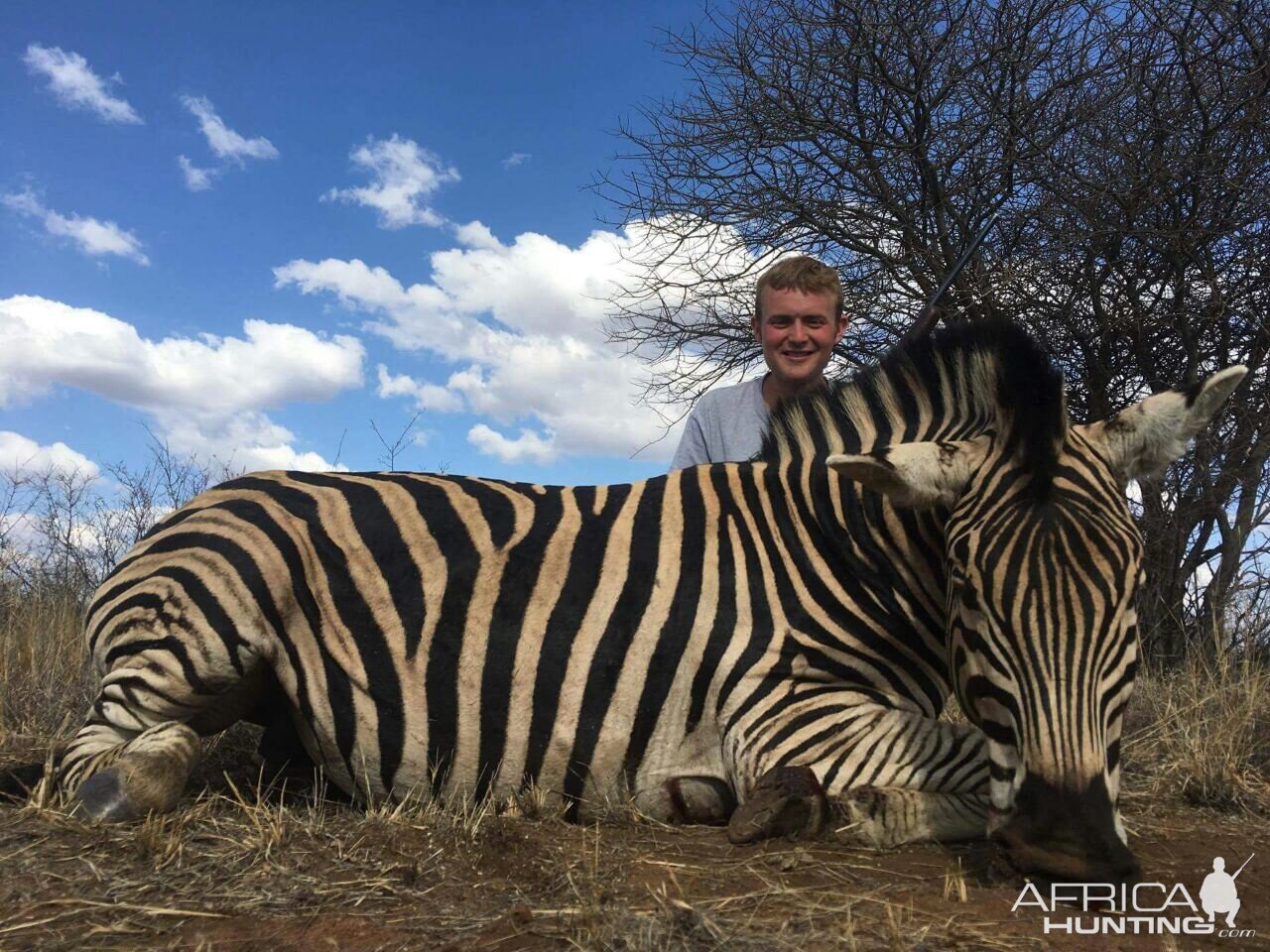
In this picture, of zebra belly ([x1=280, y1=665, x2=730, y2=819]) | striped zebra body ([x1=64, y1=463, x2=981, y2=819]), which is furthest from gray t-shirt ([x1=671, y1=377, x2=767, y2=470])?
zebra belly ([x1=280, y1=665, x2=730, y2=819])

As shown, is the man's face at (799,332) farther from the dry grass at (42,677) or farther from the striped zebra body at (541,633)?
the dry grass at (42,677)

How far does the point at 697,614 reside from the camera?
3066 millimetres

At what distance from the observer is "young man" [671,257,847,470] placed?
5121mm

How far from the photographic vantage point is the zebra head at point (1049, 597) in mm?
2174

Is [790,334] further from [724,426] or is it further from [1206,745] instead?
[1206,745]

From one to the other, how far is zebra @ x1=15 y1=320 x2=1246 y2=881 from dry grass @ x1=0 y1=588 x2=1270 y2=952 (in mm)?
149

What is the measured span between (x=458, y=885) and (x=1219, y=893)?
190 centimetres

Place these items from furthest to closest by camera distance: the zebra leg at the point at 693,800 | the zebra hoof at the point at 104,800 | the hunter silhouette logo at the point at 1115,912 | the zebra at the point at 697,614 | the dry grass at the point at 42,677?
the dry grass at the point at 42,677
the zebra leg at the point at 693,800
the zebra hoof at the point at 104,800
the zebra at the point at 697,614
the hunter silhouette logo at the point at 1115,912

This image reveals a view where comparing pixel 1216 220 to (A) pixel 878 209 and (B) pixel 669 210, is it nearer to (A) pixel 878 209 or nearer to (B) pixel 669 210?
(A) pixel 878 209

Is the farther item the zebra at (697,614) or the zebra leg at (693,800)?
the zebra leg at (693,800)

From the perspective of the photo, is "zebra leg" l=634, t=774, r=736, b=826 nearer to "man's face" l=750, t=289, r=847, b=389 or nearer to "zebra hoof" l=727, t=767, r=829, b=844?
"zebra hoof" l=727, t=767, r=829, b=844

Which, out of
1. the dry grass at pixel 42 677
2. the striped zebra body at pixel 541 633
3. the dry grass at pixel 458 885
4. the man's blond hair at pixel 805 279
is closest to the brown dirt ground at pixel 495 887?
the dry grass at pixel 458 885

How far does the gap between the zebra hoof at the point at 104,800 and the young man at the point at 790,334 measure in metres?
3.28

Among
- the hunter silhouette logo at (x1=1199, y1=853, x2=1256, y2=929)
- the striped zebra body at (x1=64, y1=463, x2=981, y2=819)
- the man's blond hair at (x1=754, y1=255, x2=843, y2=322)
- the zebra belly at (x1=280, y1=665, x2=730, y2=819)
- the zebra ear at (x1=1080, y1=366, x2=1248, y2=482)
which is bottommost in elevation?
the hunter silhouette logo at (x1=1199, y1=853, x2=1256, y2=929)
